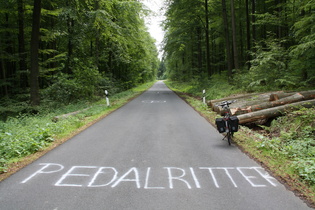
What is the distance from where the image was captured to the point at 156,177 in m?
4.07

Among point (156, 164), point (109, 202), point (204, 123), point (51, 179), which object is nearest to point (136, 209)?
point (109, 202)

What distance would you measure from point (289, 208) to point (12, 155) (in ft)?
19.7

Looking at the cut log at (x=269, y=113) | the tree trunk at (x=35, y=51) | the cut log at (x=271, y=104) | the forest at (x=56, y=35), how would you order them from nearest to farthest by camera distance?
the cut log at (x=269, y=113) → the cut log at (x=271, y=104) → the tree trunk at (x=35, y=51) → the forest at (x=56, y=35)

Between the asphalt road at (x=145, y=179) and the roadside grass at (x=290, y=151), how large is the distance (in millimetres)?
241

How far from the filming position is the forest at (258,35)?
1145 cm

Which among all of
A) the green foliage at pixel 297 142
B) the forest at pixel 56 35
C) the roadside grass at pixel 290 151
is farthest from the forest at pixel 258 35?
the forest at pixel 56 35

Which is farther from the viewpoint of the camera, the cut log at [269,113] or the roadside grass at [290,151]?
the cut log at [269,113]

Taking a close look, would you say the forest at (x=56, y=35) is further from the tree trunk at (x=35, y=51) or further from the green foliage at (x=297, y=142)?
the green foliage at (x=297, y=142)

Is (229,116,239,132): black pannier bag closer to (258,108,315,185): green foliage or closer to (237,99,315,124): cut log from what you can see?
(258,108,315,185): green foliage

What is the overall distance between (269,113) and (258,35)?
23.4m

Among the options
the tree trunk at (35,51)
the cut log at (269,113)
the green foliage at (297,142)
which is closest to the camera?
the green foliage at (297,142)

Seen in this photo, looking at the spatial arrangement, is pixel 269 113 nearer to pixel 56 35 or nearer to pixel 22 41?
pixel 56 35

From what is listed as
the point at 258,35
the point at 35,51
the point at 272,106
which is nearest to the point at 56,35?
the point at 35,51

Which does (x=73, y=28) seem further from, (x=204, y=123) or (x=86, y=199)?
(x=86, y=199)
